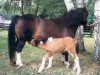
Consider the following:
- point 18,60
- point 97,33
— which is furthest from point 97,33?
point 18,60

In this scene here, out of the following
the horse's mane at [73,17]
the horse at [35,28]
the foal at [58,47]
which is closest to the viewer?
the foal at [58,47]

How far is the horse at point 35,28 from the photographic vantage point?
1090cm

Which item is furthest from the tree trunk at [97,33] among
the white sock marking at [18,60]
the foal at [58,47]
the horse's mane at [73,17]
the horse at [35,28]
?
the white sock marking at [18,60]

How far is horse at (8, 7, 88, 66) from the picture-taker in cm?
1090

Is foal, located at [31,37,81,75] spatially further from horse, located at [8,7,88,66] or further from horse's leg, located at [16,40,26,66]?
horse's leg, located at [16,40,26,66]

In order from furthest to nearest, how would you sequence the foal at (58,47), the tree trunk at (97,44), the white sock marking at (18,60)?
the tree trunk at (97,44)
the white sock marking at (18,60)
the foal at (58,47)

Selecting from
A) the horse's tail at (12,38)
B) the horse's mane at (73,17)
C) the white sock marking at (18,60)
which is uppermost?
the horse's mane at (73,17)

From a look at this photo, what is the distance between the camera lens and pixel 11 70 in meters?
10.1

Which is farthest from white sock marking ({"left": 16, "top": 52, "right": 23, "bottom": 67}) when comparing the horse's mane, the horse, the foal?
the horse's mane

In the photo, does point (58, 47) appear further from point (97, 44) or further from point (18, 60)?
point (97, 44)

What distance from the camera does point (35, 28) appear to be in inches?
437

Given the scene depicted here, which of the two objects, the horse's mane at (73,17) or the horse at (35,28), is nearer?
the horse at (35,28)

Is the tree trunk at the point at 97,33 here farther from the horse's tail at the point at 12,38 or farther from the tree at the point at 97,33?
the horse's tail at the point at 12,38

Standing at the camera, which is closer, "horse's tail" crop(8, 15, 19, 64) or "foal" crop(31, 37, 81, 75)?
"foal" crop(31, 37, 81, 75)
